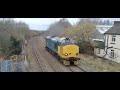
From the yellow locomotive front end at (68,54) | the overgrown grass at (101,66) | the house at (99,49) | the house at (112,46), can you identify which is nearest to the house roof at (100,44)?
the house at (99,49)

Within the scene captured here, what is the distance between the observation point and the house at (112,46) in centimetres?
2542

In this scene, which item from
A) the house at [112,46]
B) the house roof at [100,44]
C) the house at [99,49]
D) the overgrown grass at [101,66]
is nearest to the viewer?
the overgrown grass at [101,66]

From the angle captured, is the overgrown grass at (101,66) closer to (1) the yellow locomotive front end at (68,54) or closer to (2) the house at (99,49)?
(1) the yellow locomotive front end at (68,54)

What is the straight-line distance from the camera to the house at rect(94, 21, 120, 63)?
25.4 metres

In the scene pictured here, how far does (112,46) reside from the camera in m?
26.8

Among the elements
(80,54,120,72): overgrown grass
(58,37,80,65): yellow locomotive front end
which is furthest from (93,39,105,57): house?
(58,37,80,65): yellow locomotive front end

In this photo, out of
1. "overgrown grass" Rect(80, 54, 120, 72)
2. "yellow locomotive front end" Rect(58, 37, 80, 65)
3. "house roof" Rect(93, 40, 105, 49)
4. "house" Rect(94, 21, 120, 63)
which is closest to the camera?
"overgrown grass" Rect(80, 54, 120, 72)

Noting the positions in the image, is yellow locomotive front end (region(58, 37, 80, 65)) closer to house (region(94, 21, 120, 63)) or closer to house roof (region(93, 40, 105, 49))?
house (region(94, 21, 120, 63))
